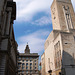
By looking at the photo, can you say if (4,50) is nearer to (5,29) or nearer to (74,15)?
(5,29)

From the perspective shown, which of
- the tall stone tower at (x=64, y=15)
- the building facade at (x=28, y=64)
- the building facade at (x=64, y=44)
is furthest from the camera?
the building facade at (x=28, y=64)

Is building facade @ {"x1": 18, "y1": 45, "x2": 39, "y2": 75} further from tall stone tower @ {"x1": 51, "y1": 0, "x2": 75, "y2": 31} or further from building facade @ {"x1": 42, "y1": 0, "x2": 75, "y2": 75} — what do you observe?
tall stone tower @ {"x1": 51, "y1": 0, "x2": 75, "y2": 31}

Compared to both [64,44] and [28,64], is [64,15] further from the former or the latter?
[28,64]

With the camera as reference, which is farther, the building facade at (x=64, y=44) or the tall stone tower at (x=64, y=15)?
the tall stone tower at (x=64, y=15)

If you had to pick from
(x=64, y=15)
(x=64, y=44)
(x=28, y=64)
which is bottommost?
(x=28, y=64)

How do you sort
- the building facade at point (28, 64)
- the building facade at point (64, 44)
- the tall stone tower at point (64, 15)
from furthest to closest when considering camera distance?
the building facade at point (28, 64)
the tall stone tower at point (64, 15)
the building facade at point (64, 44)

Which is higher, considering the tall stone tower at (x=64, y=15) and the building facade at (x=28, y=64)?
the tall stone tower at (x=64, y=15)

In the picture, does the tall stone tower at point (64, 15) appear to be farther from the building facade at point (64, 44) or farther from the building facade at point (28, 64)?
the building facade at point (28, 64)

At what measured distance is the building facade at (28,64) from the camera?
56.4m

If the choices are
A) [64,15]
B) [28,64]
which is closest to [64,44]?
[64,15]

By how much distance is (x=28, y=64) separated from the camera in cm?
5850

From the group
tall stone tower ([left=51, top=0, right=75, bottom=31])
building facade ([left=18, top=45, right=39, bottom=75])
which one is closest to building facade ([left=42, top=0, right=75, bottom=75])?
tall stone tower ([left=51, top=0, right=75, bottom=31])

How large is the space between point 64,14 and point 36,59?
36.4 meters

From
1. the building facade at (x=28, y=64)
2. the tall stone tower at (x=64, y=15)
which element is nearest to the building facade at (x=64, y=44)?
the tall stone tower at (x=64, y=15)
